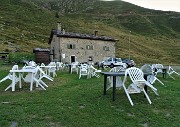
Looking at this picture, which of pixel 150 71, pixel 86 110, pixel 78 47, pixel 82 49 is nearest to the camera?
pixel 86 110

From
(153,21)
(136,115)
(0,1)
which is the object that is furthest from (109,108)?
(153,21)

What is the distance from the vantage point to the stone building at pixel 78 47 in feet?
145

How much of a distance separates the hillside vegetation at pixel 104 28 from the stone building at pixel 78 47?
10138 mm

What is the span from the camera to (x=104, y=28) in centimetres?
9931

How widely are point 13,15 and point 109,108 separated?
8797cm

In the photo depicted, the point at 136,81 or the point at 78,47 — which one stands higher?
the point at 78,47

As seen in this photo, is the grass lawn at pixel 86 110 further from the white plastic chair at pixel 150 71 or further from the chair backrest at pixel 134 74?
the white plastic chair at pixel 150 71

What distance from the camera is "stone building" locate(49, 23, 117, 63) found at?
44250 mm

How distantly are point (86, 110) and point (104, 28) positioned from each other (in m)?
93.8

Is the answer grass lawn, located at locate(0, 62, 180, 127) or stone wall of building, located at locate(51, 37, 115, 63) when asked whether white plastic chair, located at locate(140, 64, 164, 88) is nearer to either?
grass lawn, located at locate(0, 62, 180, 127)

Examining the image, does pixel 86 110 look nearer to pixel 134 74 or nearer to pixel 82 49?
pixel 134 74

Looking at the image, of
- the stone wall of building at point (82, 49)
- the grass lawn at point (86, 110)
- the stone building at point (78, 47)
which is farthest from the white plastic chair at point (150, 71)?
the stone wall of building at point (82, 49)

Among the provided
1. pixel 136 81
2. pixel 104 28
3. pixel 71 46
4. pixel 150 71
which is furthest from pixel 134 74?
pixel 104 28

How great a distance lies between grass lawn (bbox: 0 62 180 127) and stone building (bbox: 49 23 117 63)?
116 feet
